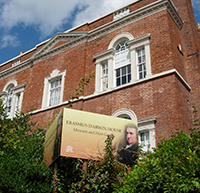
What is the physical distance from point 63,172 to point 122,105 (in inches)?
250

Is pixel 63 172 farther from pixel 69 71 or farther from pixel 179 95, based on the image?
pixel 69 71

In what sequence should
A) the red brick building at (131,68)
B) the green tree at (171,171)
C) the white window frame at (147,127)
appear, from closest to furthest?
→ the green tree at (171,171), the white window frame at (147,127), the red brick building at (131,68)

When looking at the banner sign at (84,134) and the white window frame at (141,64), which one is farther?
the white window frame at (141,64)

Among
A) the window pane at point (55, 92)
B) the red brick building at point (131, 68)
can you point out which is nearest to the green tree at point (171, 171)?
the red brick building at point (131, 68)

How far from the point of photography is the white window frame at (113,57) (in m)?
14.1

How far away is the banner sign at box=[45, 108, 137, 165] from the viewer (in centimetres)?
743

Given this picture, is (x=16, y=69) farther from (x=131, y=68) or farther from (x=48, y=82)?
(x=131, y=68)

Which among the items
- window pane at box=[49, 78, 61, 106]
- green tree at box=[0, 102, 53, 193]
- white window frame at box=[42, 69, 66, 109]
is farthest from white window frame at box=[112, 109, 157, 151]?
white window frame at box=[42, 69, 66, 109]

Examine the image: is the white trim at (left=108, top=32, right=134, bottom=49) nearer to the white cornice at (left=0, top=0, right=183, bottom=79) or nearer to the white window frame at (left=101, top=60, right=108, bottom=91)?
the white cornice at (left=0, top=0, right=183, bottom=79)

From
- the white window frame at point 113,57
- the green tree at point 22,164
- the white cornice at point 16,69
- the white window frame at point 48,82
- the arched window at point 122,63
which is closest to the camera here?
the green tree at point 22,164

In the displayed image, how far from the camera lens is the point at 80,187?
7.89 meters

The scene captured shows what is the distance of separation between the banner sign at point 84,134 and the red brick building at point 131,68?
4054 millimetres

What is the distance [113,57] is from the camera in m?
15.7

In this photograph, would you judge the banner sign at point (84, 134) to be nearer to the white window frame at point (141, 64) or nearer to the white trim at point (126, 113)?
the white trim at point (126, 113)
